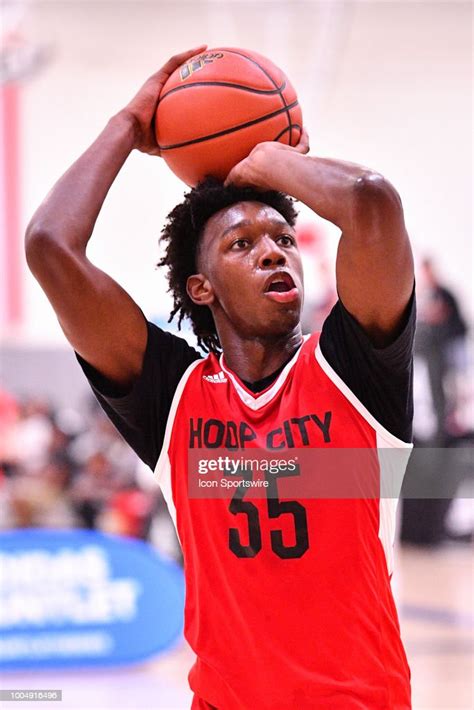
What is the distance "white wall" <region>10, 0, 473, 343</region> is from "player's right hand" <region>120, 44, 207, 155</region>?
10.2 m

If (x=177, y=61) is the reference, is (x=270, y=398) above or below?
below

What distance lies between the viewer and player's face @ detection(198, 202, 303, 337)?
2.13 metres

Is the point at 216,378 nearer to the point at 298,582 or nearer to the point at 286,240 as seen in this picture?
the point at 286,240

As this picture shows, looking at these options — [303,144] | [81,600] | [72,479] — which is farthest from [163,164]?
[303,144]

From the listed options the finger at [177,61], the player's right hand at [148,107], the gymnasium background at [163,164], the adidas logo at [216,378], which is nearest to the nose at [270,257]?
the adidas logo at [216,378]

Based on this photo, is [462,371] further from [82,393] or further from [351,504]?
[351,504]

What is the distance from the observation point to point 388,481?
2.08 meters

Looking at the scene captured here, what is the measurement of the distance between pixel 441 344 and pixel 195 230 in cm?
688

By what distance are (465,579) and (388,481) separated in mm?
6003

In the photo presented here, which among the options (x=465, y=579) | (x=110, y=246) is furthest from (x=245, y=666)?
(x=110, y=246)

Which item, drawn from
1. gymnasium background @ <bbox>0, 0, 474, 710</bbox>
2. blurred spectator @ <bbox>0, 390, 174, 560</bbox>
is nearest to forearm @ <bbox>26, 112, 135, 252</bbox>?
blurred spectator @ <bbox>0, 390, 174, 560</bbox>

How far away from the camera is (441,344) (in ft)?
29.5

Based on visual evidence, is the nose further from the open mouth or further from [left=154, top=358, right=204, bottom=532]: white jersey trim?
[left=154, top=358, right=204, bottom=532]: white jersey trim

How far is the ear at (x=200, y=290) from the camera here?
7.50 feet
